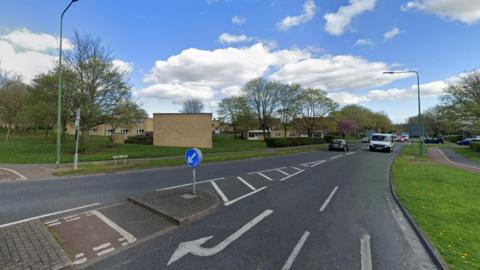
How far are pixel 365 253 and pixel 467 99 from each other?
27.3m

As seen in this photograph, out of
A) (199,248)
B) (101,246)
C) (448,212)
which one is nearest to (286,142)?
(448,212)

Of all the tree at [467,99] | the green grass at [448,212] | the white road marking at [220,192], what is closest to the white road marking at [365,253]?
the green grass at [448,212]

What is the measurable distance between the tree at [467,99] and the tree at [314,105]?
21612mm

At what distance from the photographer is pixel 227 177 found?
10453 millimetres

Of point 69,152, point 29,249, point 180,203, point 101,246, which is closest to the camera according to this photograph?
point 29,249

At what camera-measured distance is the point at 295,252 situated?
386cm

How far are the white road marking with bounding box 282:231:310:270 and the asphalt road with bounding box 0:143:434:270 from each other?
15mm

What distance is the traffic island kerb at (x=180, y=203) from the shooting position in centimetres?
529

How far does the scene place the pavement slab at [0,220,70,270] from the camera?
332 centimetres

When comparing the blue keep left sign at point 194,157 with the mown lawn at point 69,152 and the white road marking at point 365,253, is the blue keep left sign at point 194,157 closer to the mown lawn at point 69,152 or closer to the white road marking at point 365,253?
the white road marking at point 365,253

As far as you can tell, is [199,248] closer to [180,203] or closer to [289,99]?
[180,203]

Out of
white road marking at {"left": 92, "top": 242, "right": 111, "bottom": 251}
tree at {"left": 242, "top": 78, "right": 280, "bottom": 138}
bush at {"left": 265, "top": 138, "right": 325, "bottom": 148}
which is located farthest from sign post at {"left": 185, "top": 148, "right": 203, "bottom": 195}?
tree at {"left": 242, "top": 78, "right": 280, "bottom": 138}

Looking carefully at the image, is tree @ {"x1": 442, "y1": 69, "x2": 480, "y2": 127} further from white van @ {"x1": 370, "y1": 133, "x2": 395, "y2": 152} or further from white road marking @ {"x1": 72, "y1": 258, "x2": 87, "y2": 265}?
white road marking @ {"x1": 72, "y1": 258, "x2": 87, "y2": 265}

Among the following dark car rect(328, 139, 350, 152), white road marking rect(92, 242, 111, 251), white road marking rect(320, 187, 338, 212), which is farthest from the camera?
dark car rect(328, 139, 350, 152)
